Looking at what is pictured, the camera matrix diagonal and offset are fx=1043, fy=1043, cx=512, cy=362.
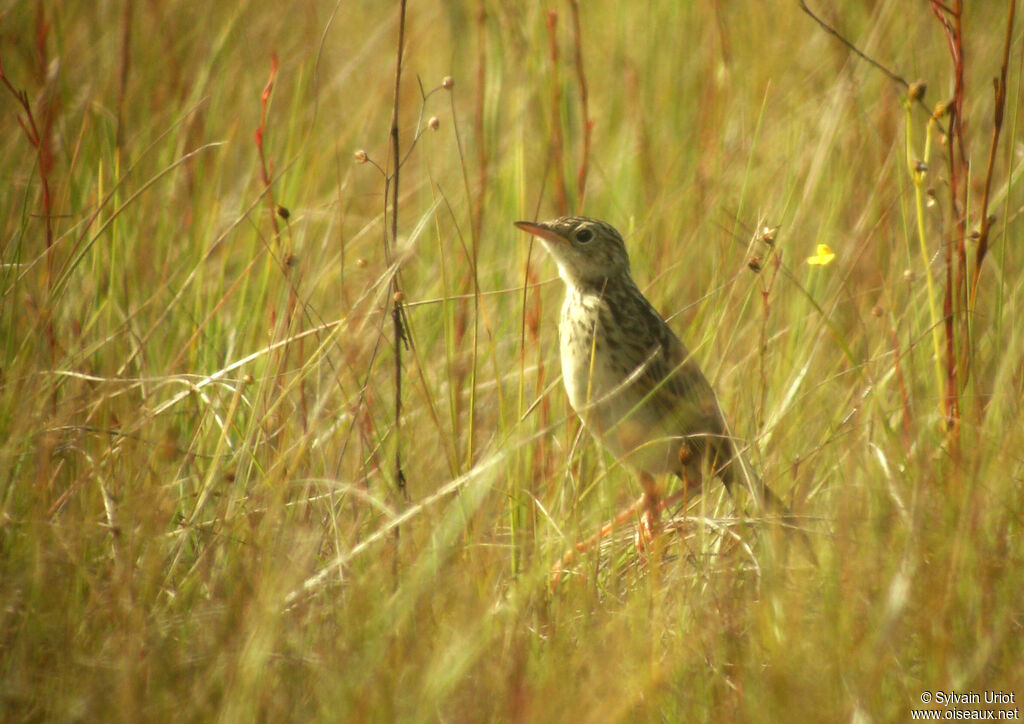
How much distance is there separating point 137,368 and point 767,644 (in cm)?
232

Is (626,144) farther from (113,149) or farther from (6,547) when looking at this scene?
(6,547)

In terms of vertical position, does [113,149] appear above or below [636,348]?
above

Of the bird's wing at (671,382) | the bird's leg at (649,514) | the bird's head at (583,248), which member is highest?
the bird's head at (583,248)

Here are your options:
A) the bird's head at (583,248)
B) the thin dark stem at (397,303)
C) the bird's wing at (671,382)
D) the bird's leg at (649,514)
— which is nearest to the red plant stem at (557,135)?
the bird's head at (583,248)

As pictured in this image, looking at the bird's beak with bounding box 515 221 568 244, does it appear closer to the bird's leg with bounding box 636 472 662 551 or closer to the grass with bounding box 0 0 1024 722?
the grass with bounding box 0 0 1024 722

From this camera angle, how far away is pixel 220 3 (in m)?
5.65

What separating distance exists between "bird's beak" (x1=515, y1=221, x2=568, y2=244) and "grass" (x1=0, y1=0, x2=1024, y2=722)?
0.61 ft

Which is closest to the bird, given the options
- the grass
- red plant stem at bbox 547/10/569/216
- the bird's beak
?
the bird's beak

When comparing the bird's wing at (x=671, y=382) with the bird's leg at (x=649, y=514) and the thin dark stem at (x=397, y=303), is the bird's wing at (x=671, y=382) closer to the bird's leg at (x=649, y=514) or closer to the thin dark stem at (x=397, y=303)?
the bird's leg at (x=649, y=514)

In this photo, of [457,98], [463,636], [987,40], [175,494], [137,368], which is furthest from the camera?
[457,98]

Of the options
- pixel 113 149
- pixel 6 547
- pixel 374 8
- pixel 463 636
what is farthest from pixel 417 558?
pixel 374 8

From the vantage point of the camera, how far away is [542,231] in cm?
401

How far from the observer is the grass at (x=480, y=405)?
2359 millimetres

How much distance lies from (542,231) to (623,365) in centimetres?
60
